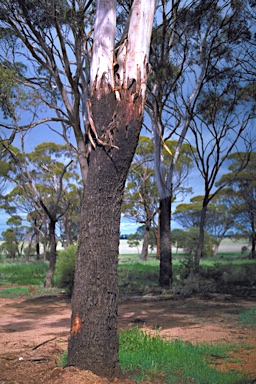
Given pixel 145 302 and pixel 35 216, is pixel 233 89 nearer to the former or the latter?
pixel 145 302

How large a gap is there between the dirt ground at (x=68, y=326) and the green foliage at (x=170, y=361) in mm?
217

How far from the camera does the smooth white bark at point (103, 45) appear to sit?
4137 mm

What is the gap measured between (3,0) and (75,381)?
10.0 meters

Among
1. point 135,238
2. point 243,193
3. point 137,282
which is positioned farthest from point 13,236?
point 137,282

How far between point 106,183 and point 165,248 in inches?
370

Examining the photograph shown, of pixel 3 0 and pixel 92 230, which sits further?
pixel 3 0

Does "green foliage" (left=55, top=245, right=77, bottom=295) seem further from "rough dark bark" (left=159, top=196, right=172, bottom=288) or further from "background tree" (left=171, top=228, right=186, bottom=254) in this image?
"background tree" (left=171, top=228, right=186, bottom=254)

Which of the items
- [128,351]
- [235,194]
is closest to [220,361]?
[128,351]

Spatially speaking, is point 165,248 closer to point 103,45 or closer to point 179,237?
point 103,45

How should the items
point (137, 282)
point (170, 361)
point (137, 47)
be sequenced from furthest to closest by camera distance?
point (137, 282) < point (170, 361) < point (137, 47)

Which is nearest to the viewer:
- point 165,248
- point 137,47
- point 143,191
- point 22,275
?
point 137,47

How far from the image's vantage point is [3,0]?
427 inches

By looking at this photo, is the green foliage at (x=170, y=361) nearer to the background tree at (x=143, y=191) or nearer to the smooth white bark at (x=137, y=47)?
the smooth white bark at (x=137, y=47)

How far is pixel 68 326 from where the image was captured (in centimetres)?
718
